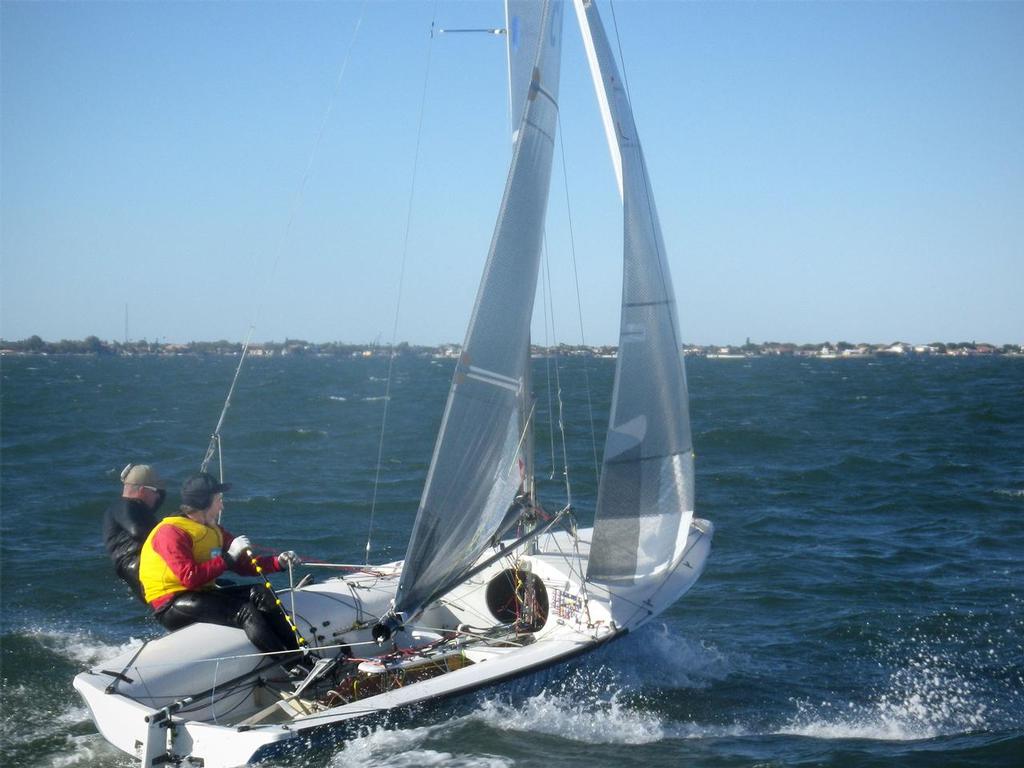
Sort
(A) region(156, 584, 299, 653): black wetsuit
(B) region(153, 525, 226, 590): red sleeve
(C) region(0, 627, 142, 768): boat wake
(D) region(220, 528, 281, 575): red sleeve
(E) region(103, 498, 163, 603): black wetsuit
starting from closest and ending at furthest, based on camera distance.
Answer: (C) region(0, 627, 142, 768): boat wake
(B) region(153, 525, 226, 590): red sleeve
(A) region(156, 584, 299, 653): black wetsuit
(D) region(220, 528, 281, 575): red sleeve
(E) region(103, 498, 163, 603): black wetsuit

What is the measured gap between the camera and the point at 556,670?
6324mm

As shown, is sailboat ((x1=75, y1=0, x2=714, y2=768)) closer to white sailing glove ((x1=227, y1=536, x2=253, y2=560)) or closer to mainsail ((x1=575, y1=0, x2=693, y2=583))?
mainsail ((x1=575, y1=0, x2=693, y2=583))

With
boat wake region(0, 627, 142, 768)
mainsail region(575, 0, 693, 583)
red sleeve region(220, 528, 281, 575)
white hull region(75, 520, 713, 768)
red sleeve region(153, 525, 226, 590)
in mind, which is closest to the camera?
white hull region(75, 520, 713, 768)

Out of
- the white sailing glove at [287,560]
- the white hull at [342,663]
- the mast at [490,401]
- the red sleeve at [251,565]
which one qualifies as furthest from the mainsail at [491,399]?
the red sleeve at [251,565]

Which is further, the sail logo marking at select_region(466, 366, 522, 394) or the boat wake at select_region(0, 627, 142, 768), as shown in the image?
the sail logo marking at select_region(466, 366, 522, 394)

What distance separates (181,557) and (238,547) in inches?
12.9

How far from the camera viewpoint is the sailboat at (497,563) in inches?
220

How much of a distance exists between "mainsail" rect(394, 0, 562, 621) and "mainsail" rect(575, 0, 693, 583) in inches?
23.4

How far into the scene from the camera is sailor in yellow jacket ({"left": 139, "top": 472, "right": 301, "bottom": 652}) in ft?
19.7

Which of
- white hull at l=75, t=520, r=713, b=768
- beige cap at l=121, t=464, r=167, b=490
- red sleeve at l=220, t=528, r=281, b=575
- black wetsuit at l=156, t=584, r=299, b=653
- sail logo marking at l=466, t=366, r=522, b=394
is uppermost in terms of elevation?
sail logo marking at l=466, t=366, r=522, b=394

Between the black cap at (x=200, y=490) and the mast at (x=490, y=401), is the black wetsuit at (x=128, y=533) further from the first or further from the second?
the mast at (x=490, y=401)

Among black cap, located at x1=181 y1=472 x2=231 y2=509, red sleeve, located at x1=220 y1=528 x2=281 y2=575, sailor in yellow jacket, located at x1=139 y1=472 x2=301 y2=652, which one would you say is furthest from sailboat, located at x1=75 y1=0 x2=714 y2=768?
black cap, located at x1=181 y1=472 x2=231 y2=509

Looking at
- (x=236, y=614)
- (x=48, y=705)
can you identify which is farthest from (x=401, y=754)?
(x=48, y=705)

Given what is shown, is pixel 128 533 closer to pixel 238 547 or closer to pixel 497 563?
pixel 238 547
